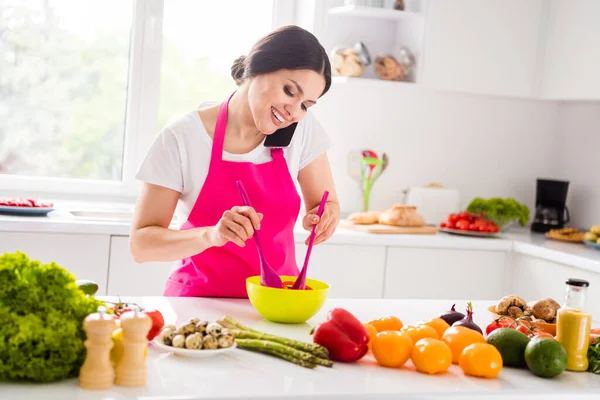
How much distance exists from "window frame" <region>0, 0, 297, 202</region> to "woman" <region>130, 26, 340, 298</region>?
1632 millimetres

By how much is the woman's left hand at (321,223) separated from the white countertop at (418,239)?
3.84 ft

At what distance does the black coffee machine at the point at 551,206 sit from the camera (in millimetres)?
4109

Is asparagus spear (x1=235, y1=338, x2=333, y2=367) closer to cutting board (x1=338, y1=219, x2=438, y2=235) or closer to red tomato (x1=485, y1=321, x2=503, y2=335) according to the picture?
red tomato (x1=485, y1=321, x2=503, y2=335)

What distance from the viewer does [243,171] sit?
2268 millimetres

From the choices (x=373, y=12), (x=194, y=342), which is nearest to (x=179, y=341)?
(x=194, y=342)

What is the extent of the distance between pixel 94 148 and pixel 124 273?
0.96 meters

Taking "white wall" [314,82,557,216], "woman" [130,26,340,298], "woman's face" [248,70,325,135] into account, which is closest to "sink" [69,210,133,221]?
"white wall" [314,82,557,216]

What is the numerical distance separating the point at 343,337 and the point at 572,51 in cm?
275

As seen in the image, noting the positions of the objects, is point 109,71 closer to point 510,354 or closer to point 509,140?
point 509,140

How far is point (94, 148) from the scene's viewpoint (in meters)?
3.92

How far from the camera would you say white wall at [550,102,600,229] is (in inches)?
165

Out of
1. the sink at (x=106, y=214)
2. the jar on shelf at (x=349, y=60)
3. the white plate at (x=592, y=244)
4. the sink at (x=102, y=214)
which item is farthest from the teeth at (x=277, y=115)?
the white plate at (x=592, y=244)

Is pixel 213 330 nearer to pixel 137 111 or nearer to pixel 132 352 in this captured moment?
pixel 132 352

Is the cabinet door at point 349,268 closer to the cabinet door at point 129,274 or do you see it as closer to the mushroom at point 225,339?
the cabinet door at point 129,274
